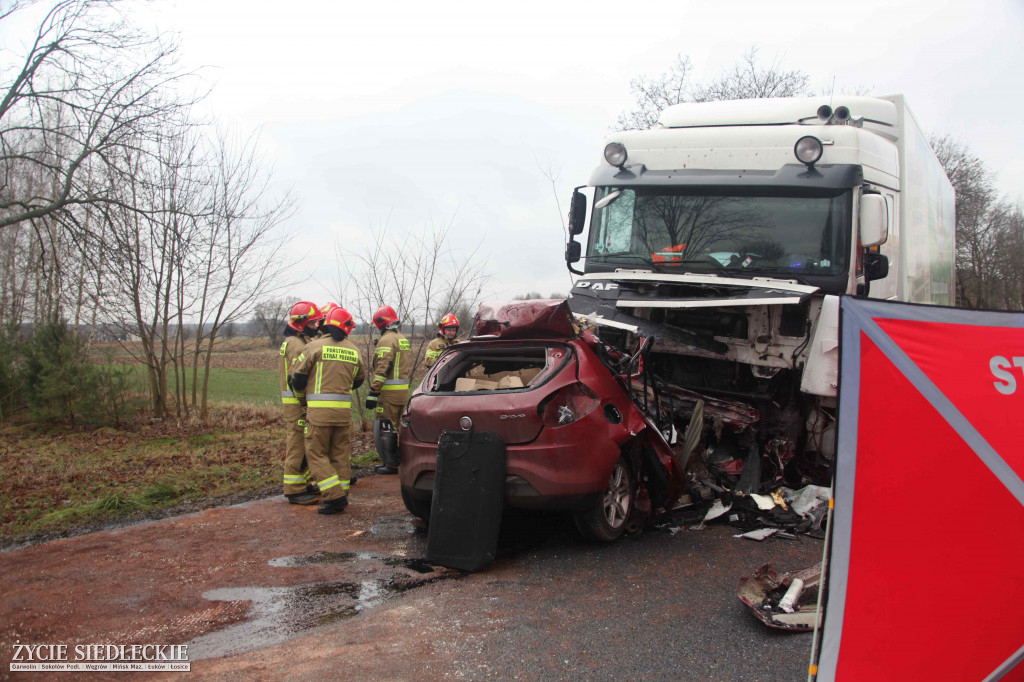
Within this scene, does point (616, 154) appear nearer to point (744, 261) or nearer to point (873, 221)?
point (744, 261)

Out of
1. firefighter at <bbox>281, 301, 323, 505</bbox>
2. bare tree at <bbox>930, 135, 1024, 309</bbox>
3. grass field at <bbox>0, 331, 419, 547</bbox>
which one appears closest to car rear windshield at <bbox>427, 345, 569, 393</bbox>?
firefighter at <bbox>281, 301, 323, 505</bbox>

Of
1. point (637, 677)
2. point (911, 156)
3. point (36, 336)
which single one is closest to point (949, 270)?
point (911, 156)

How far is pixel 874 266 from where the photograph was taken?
648 cm

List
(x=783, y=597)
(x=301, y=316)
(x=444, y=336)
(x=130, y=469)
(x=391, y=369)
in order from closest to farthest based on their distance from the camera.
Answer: (x=783, y=597) → (x=301, y=316) → (x=391, y=369) → (x=130, y=469) → (x=444, y=336)

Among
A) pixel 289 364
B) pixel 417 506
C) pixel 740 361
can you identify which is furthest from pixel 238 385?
pixel 740 361

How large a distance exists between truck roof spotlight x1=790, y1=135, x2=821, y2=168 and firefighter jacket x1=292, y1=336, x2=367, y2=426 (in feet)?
15.3

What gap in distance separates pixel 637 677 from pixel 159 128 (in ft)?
34.9

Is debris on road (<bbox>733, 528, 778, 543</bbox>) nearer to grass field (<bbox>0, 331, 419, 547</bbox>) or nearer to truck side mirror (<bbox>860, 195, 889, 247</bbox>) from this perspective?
truck side mirror (<bbox>860, 195, 889, 247</bbox>)

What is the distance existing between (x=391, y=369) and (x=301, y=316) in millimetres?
1306

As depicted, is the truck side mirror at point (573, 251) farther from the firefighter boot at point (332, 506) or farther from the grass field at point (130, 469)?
the grass field at point (130, 469)

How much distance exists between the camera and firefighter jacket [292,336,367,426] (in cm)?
679

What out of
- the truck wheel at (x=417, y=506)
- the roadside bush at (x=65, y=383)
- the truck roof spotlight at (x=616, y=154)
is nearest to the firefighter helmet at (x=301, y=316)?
the truck wheel at (x=417, y=506)

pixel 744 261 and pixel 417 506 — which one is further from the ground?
pixel 744 261

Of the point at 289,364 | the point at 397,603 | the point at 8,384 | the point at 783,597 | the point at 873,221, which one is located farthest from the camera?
the point at 8,384
